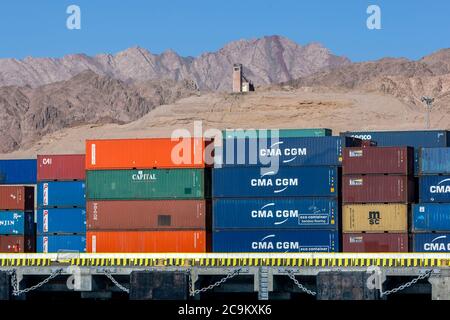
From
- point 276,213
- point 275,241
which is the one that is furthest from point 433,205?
point 275,241

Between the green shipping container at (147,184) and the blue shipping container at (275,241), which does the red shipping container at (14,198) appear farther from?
the blue shipping container at (275,241)

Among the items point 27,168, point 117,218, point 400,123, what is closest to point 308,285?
point 117,218

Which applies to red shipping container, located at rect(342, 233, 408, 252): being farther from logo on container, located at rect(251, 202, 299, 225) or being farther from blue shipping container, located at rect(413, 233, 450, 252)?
logo on container, located at rect(251, 202, 299, 225)

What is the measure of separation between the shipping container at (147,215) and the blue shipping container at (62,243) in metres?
4.31

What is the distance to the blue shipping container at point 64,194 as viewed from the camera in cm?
7156

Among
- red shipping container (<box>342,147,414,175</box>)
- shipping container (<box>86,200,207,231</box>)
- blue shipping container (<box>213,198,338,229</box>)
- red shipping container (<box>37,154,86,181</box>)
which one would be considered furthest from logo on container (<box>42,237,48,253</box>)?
red shipping container (<box>342,147,414,175</box>)

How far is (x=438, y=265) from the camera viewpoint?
59250 millimetres

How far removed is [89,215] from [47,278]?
452 centimetres

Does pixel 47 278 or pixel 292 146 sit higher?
pixel 292 146

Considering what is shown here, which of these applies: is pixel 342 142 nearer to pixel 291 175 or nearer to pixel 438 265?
pixel 291 175

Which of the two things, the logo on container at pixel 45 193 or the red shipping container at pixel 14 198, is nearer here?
the logo on container at pixel 45 193

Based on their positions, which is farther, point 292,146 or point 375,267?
point 292,146

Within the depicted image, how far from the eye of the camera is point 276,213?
6438 cm

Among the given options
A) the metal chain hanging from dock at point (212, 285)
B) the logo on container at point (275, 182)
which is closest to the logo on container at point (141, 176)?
the logo on container at point (275, 182)
